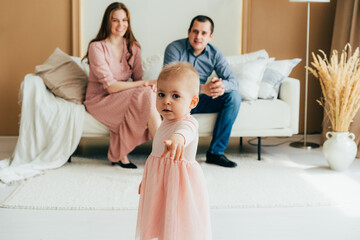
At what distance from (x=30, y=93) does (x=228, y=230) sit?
182 cm

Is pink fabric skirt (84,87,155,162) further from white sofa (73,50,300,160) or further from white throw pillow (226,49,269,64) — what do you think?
white throw pillow (226,49,269,64)

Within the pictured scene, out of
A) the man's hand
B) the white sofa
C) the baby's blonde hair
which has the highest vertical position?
the baby's blonde hair

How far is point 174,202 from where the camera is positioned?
1.35 meters

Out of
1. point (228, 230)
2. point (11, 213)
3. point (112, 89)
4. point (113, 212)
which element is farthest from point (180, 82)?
point (112, 89)

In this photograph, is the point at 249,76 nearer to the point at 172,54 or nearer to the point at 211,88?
the point at 172,54

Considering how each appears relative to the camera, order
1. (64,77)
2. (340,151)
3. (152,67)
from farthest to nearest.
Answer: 1. (152,67)
2. (64,77)
3. (340,151)

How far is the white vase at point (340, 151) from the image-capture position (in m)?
2.86

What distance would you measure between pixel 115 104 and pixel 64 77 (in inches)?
19.2

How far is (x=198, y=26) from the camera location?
2.95m

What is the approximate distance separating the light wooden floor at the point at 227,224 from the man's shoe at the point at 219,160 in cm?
83

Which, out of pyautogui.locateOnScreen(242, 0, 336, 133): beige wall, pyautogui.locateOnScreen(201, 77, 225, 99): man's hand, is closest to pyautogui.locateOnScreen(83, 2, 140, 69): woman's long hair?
pyautogui.locateOnScreen(201, 77, 225, 99): man's hand

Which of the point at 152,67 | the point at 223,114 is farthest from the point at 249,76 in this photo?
the point at 152,67

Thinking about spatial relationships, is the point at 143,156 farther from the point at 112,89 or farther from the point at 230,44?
the point at 230,44

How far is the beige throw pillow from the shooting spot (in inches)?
123
